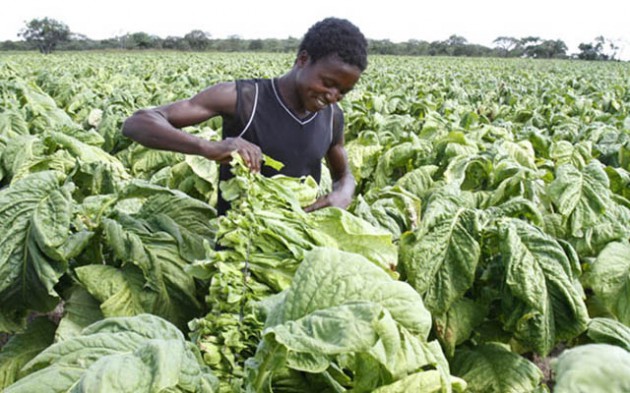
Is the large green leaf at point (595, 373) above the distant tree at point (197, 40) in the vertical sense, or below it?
above

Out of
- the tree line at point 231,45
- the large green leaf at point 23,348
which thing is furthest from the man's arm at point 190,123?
the tree line at point 231,45

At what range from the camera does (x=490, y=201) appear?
295 cm

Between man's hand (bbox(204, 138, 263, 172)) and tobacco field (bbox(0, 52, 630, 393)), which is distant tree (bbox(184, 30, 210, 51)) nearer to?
tobacco field (bbox(0, 52, 630, 393))

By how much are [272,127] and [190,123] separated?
40cm

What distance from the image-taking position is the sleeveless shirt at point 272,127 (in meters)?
2.92

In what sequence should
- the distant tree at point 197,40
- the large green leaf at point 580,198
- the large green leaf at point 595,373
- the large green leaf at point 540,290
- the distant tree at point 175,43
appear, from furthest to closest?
the distant tree at point 197,40
the distant tree at point 175,43
the large green leaf at point 580,198
the large green leaf at point 540,290
the large green leaf at point 595,373

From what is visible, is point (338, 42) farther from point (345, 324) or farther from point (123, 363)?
point (123, 363)

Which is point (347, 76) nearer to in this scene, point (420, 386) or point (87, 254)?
point (87, 254)

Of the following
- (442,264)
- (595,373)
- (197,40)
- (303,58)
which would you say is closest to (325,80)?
(303,58)

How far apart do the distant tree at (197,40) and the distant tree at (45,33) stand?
15731 millimetres

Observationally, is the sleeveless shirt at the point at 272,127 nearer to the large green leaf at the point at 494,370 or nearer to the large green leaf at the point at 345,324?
the large green leaf at the point at 494,370

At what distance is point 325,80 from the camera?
8.79 feet

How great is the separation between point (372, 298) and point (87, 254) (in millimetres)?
1585

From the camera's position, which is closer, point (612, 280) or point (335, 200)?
point (612, 280)
